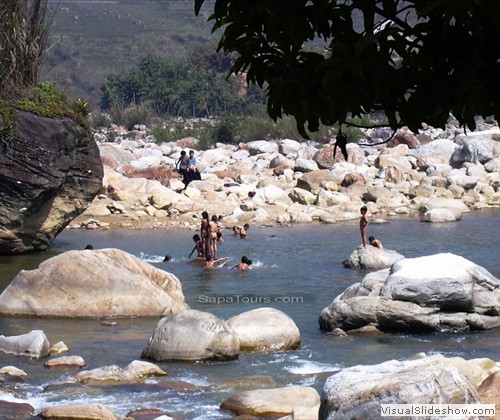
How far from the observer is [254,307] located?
50.9 feet

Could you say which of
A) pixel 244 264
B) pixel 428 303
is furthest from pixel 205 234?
pixel 428 303

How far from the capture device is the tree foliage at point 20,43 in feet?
63.7

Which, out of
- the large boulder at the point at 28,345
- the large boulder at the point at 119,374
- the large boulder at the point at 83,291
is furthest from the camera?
the large boulder at the point at 83,291

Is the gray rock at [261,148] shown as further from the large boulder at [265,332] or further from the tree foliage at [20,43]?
the large boulder at [265,332]

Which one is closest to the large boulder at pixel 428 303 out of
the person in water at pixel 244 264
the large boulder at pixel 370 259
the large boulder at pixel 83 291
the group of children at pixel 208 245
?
the large boulder at pixel 83 291

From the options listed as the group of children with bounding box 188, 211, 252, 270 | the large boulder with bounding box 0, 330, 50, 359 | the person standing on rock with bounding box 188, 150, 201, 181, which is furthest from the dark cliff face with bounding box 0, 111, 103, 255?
the person standing on rock with bounding box 188, 150, 201, 181

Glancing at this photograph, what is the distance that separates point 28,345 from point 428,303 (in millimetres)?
4983

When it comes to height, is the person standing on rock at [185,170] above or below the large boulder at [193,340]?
below

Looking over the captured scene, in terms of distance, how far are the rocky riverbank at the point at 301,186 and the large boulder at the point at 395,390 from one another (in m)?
18.9

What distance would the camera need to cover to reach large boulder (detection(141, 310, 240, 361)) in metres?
11.4

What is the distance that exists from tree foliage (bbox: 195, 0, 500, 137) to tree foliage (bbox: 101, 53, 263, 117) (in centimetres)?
6859

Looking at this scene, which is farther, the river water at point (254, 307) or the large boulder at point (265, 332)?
the large boulder at point (265, 332)

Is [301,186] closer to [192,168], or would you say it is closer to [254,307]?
[192,168]

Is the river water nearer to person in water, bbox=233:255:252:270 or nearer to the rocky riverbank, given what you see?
person in water, bbox=233:255:252:270
